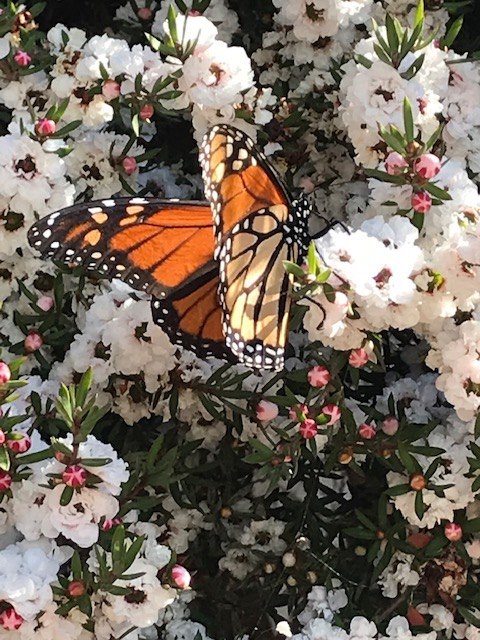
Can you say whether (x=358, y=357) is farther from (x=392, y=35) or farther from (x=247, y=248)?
(x=392, y=35)

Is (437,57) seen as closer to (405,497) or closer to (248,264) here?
(248,264)

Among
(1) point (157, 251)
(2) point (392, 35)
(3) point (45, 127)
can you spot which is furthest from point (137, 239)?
(2) point (392, 35)

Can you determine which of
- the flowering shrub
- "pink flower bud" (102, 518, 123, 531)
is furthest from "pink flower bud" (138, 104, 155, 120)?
"pink flower bud" (102, 518, 123, 531)

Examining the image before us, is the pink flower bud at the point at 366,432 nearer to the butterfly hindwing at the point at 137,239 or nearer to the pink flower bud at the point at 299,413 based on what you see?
the pink flower bud at the point at 299,413

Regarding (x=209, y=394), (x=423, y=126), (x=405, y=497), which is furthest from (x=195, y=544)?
(x=423, y=126)

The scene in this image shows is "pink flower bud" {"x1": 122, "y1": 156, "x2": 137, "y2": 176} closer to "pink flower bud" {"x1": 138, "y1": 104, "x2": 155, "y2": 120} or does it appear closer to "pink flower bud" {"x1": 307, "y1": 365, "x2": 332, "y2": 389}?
"pink flower bud" {"x1": 138, "y1": 104, "x2": 155, "y2": 120}
